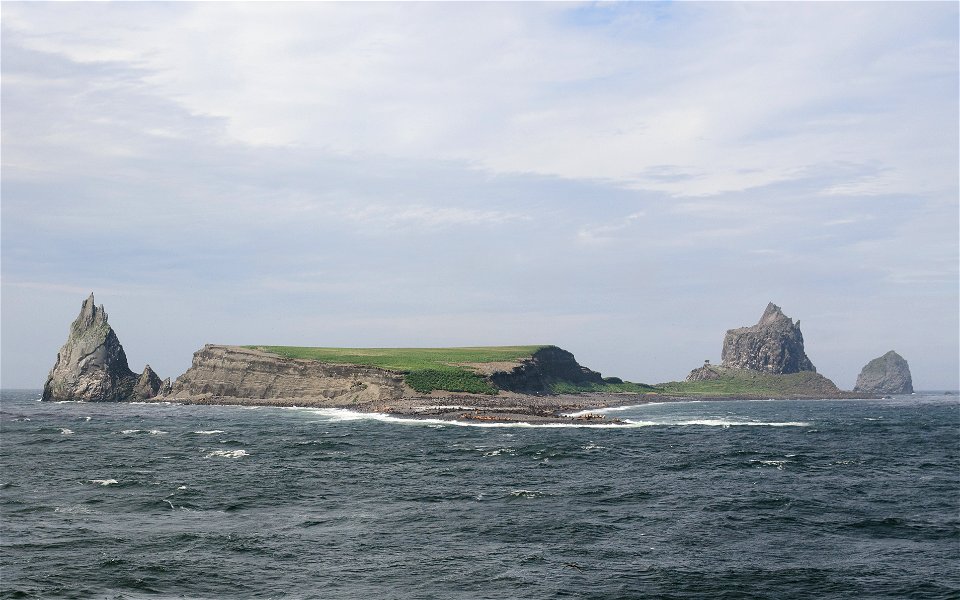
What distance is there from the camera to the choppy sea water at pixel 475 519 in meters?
33.1

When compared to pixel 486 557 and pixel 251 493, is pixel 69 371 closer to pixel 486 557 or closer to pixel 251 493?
pixel 251 493

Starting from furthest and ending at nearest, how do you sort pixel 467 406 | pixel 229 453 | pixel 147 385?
pixel 147 385, pixel 467 406, pixel 229 453

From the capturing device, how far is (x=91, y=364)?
18312 cm

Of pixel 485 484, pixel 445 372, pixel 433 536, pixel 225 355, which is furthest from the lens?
pixel 225 355

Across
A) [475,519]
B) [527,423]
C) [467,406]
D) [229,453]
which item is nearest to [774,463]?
[475,519]

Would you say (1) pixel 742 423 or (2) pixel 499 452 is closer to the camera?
(2) pixel 499 452

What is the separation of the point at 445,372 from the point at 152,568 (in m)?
139

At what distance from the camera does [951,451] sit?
3260 inches

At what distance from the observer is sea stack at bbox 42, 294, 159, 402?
182500mm

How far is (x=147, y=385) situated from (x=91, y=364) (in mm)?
13480

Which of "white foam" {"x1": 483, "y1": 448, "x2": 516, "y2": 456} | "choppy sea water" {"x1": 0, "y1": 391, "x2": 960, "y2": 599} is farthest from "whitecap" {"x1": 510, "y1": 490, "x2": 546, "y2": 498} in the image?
"white foam" {"x1": 483, "y1": 448, "x2": 516, "y2": 456}

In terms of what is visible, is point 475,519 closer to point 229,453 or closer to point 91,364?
point 229,453

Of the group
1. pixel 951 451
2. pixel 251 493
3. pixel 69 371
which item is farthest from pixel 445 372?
pixel 251 493

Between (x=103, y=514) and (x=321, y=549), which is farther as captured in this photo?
(x=103, y=514)
